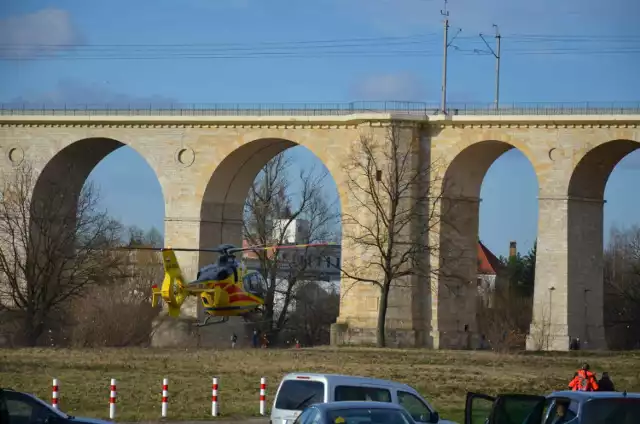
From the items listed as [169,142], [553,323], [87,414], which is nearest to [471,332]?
[553,323]

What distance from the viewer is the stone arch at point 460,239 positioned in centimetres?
5959

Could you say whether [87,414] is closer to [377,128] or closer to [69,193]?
[377,128]

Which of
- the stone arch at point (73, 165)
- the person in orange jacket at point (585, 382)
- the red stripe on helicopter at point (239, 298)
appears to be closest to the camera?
the person in orange jacket at point (585, 382)

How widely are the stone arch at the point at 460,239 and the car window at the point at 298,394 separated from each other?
3625cm

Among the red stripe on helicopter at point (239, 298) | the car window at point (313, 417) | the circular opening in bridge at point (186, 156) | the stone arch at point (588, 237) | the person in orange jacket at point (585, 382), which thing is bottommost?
the car window at point (313, 417)

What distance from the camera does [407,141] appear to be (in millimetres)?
59750

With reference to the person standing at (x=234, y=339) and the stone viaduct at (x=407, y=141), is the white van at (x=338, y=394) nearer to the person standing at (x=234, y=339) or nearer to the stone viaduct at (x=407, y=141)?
the stone viaduct at (x=407, y=141)

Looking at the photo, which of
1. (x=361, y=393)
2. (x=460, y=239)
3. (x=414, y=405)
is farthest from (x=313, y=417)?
(x=460, y=239)

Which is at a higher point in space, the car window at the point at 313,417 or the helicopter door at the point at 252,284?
the helicopter door at the point at 252,284

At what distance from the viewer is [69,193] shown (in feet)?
221

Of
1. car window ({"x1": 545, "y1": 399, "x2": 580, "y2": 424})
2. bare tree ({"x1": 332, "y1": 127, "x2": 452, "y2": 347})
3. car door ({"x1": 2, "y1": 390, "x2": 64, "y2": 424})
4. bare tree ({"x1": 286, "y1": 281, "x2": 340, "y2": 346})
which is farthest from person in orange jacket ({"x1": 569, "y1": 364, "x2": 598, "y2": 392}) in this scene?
bare tree ({"x1": 286, "y1": 281, "x2": 340, "y2": 346})

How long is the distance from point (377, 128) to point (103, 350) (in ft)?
52.4

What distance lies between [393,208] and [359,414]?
4102 cm

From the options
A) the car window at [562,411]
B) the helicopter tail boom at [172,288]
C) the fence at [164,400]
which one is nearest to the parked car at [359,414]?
the car window at [562,411]
